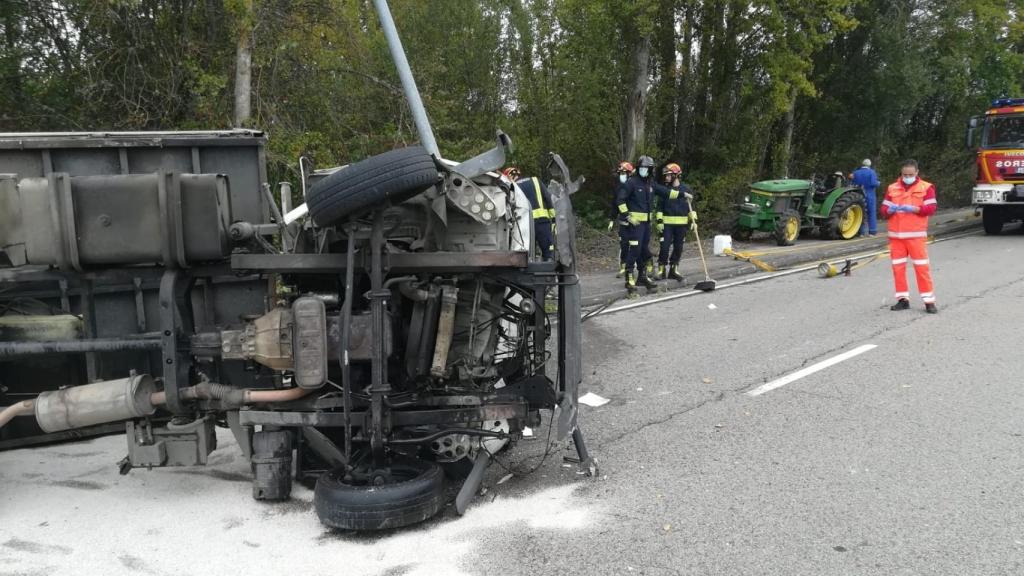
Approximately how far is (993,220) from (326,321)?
1946cm

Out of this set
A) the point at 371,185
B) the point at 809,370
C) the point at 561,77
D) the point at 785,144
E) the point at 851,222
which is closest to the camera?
the point at 371,185

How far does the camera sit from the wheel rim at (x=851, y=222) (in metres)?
18.3

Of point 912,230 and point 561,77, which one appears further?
point 561,77

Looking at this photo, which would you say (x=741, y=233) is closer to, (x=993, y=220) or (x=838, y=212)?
(x=838, y=212)

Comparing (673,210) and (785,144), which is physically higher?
(785,144)

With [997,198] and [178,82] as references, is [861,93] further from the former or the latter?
[178,82]

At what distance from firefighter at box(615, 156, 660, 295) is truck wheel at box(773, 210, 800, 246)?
6.22 m

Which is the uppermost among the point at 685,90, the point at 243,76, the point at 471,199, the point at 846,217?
the point at 685,90

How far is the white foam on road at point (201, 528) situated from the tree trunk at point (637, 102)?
1442cm

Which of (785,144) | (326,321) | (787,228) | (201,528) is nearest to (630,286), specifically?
(787,228)

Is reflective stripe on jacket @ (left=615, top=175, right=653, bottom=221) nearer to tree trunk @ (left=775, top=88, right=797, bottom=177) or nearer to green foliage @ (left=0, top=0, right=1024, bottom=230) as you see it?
green foliage @ (left=0, top=0, right=1024, bottom=230)

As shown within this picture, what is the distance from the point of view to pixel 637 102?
58.1 feet

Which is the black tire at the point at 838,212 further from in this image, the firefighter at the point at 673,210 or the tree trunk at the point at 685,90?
the firefighter at the point at 673,210

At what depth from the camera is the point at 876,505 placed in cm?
405
